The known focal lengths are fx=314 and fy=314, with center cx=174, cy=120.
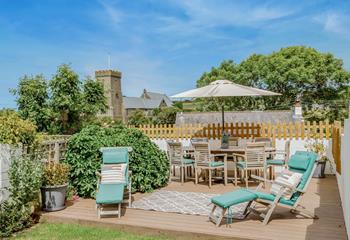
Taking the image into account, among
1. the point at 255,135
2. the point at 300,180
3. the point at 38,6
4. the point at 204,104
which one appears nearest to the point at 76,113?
the point at 38,6

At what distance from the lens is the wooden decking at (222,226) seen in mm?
4172

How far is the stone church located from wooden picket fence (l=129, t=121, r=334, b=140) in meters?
18.4

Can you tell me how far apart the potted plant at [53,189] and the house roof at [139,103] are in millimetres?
44663

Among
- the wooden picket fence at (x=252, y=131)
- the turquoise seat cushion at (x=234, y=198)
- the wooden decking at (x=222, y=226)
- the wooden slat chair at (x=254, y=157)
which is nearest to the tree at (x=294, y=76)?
the wooden picket fence at (x=252, y=131)

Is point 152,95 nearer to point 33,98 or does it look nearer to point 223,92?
point 33,98

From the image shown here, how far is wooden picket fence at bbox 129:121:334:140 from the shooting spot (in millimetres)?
10239

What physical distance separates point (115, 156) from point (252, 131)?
706 centimetres

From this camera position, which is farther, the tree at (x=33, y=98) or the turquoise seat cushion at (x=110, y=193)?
the tree at (x=33, y=98)

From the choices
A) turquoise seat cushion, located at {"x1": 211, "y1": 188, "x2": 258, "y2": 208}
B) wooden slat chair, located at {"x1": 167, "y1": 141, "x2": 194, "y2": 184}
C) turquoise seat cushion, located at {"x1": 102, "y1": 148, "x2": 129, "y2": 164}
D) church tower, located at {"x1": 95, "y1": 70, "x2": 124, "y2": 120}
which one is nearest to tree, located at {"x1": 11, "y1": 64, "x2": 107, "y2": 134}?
A: wooden slat chair, located at {"x1": 167, "y1": 141, "x2": 194, "y2": 184}

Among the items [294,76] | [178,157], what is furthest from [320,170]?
[294,76]

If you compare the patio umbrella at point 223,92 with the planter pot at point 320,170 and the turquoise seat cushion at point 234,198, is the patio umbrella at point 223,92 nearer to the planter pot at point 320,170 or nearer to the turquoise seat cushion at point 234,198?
the planter pot at point 320,170

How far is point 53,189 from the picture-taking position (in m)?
5.35

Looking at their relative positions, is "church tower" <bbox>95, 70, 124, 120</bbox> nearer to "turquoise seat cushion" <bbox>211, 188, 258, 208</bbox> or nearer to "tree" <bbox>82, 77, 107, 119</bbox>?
"tree" <bbox>82, 77, 107, 119</bbox>

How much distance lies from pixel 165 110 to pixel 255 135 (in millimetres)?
25966
